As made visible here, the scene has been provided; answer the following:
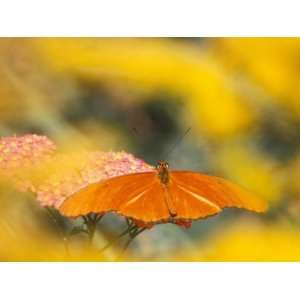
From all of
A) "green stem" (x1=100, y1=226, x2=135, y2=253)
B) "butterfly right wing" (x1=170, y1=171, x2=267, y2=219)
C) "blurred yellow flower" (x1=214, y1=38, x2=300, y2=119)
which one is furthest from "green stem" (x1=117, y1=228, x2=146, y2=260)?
"blurred yellow flower" (x1=214, y1=38, x2=300, y2=119)

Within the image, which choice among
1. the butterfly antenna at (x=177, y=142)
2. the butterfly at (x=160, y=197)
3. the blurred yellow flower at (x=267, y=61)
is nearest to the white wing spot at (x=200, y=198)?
the butterfly at (x=160, y=197)

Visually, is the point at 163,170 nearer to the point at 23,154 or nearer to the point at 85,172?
the point at 85,172

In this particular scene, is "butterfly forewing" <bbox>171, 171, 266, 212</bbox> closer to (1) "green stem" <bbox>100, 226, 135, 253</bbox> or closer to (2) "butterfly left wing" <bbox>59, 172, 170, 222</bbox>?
(2) "butterfly left wing" <bbox>59, 172, 170, 222</bbox>

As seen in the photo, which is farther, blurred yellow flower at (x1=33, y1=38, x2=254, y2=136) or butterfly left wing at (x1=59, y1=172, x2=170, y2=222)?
blurred yellow flower at (x1=33, y1=38, x2=254, y2=136)

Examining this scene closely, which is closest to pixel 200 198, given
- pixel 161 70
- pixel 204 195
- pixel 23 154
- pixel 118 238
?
pixel 204 195

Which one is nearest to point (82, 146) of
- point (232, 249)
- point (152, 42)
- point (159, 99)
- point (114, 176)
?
point (114, 176)

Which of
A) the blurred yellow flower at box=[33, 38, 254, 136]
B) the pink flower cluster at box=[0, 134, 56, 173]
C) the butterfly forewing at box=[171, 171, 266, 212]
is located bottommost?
the butterfly forewing at box=[171, 171, 266, 212]

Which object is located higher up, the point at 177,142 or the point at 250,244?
the point at 177,142
